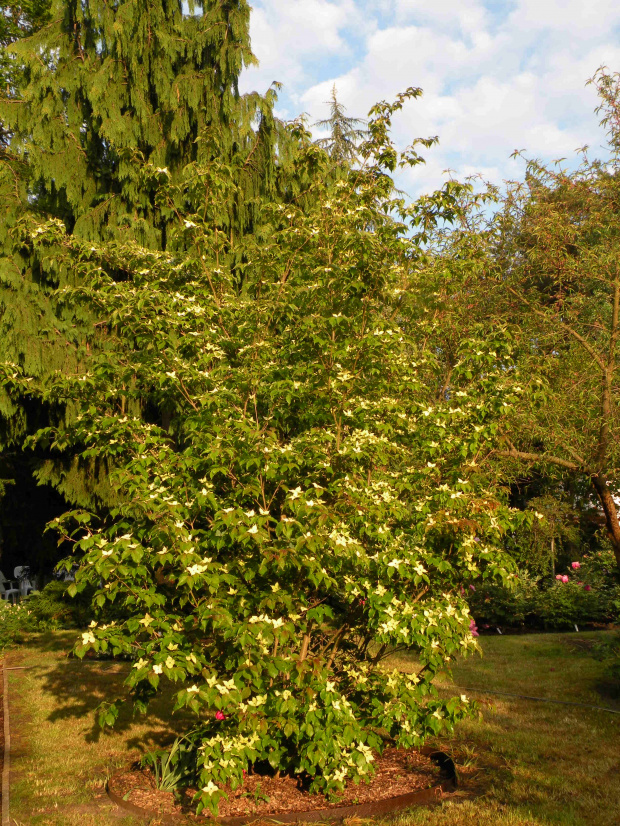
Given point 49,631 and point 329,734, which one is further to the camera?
point 49,631

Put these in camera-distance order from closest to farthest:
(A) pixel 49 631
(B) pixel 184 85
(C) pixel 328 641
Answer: (C) pixel 328 641, (B) pixel 184 85, (A) pixel 49 631

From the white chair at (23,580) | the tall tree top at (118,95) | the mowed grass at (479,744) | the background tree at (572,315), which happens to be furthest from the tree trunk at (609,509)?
the white chair at (23,580)

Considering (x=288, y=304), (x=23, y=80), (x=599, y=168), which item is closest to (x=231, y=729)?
(x=288, y=304)

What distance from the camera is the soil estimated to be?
13.6 feet

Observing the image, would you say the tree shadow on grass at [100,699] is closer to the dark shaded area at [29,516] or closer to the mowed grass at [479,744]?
the mowed grass at [479,744]

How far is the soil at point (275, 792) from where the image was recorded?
416 cm

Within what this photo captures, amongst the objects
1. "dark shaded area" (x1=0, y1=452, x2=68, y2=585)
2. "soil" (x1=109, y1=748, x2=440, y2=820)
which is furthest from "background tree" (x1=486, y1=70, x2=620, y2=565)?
"dark shaded area" (x1=0, y1=452, x2=68, y2=585)

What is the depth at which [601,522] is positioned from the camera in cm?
1200

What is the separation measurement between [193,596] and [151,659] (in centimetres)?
42

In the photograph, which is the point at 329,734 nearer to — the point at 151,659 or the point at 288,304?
the point at 151,659

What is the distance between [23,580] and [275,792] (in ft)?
47.8

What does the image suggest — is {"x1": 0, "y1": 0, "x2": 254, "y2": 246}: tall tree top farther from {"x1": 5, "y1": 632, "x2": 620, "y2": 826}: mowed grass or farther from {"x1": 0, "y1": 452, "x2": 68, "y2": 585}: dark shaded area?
{"x1": 5, "y1": 632, "x2": 620, "y2": 826}: mowed grass

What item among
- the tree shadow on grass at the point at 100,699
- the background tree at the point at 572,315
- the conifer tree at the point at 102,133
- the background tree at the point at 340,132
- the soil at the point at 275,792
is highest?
the background tree at the point at 340,132

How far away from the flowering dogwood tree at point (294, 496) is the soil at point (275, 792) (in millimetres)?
233
